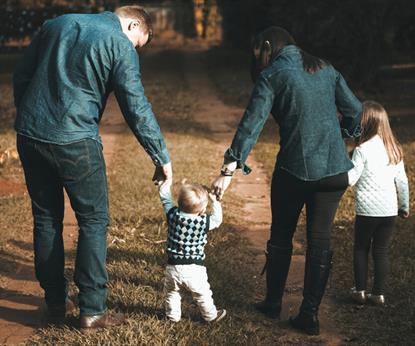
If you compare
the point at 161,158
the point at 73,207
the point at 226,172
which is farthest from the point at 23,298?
the point at 226,172

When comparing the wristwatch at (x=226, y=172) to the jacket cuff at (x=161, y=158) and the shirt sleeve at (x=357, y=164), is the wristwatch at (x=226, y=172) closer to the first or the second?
the jacket cuff at (x=161, y=158)

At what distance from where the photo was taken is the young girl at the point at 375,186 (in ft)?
16.5

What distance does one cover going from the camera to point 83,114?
13.5 feet

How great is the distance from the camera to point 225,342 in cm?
434

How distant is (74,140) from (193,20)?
1479 inches

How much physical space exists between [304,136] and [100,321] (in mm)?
1527

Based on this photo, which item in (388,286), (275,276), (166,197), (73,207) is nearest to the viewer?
(73,207)

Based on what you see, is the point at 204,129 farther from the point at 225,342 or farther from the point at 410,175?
the point at 225,342

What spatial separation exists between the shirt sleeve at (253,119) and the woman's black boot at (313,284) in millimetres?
685

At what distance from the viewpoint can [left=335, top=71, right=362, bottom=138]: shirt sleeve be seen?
14.7ft

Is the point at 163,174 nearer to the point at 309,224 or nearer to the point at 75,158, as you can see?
the point at 75,158

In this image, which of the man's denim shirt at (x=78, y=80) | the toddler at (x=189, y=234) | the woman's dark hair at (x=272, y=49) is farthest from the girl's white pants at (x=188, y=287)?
the woman's dark hair at (x=272, y=49)

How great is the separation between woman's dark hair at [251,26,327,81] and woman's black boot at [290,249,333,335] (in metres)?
1.06

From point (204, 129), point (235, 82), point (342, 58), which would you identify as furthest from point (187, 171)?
point (235, 82)
